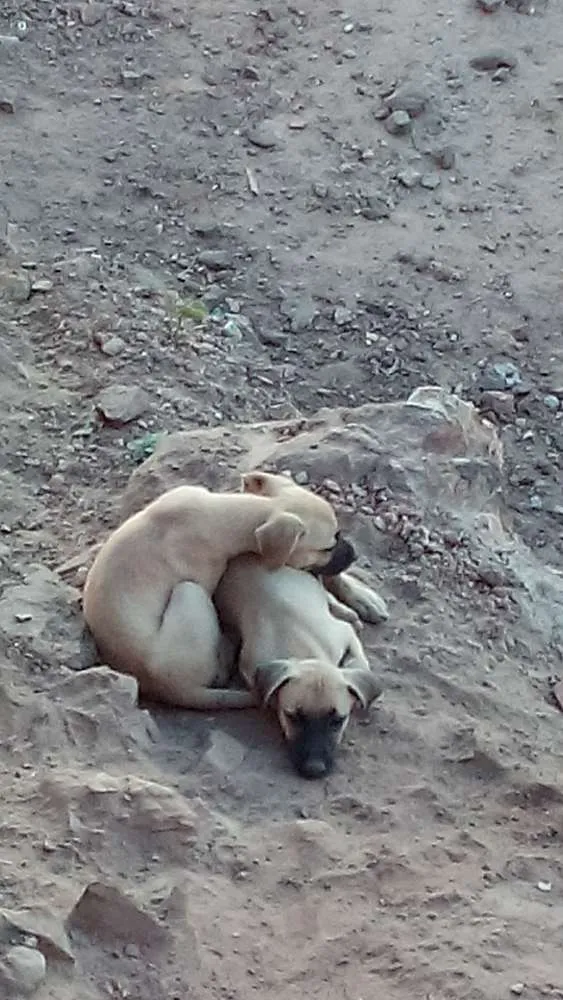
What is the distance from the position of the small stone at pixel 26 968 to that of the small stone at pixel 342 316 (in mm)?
4258

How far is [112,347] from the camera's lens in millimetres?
6531

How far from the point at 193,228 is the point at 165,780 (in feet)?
12.4

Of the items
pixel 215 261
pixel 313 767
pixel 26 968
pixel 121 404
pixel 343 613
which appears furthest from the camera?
pixel 215 261

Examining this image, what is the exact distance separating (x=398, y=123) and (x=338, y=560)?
3764 mm

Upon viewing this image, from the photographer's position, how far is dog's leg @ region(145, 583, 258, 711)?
4.82 m

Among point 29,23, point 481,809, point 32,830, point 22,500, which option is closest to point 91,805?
point 32,830

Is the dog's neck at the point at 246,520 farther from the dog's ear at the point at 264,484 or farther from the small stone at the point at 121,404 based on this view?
the small stone at the point at 121,404

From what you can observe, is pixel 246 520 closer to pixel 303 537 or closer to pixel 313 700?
pixel 303 537

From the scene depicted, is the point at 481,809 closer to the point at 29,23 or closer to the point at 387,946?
the point at 387,946

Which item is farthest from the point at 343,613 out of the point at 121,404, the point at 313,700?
the point at 121,404

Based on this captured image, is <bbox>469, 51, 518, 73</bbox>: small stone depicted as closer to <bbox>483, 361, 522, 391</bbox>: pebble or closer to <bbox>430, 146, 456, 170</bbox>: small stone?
<bbox>430, 146, 456, 170</bbox>: small stone

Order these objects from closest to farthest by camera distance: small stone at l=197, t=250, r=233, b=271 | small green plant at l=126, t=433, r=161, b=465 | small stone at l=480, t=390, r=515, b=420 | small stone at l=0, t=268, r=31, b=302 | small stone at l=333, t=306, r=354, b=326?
1. small green plant at l=126, t=433, r=161, b=465
2. small stone at l=0, t=268, r=31, b=302
3. small stone at l=480, t=390, r=515, b=420
4. small stone at l=333, t=306, r=354, b=326
5. small stone at l=197, t=250, r=233, b=271

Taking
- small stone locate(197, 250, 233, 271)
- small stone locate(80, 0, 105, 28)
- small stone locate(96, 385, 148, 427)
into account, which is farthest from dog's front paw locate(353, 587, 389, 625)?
small stone locate(80, 0, 105, 28)

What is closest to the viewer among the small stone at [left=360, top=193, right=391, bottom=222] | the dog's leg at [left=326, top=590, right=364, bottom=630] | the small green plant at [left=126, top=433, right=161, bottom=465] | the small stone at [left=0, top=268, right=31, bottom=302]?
the dog's leg at [left=326, top=590, right=364, bottom=630]
